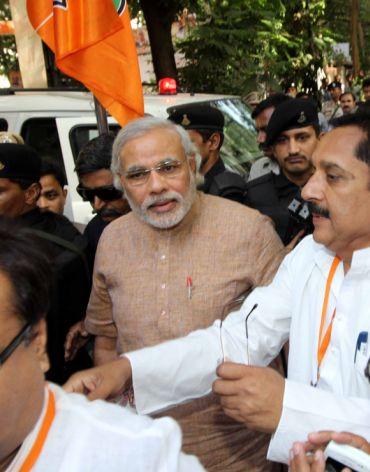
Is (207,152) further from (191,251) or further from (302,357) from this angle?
(302,357)

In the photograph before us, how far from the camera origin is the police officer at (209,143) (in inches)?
154

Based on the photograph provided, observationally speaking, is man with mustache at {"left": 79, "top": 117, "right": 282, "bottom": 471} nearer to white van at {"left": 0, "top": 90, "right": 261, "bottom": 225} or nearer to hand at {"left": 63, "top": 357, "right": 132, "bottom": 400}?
hand at {"left": 63, "top": 357, "right": 132, "bottom": 400}

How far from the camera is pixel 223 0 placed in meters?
10.6

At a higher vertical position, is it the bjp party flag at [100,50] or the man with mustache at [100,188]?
the bjp party flag at [100,50]

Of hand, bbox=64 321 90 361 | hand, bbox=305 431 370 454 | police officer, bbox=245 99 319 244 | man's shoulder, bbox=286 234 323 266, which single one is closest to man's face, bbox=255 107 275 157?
police officer, bbox=245 99 319 244

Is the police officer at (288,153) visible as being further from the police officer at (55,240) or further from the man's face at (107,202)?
the police officer at (55,240)

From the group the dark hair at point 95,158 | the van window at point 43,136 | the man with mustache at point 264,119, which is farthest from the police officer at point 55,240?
the van window at point 43,136

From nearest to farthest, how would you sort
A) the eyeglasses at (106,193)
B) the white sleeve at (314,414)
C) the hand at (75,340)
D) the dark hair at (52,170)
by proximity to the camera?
1. the white sleeve at (314,414)
2. the hand at (75,340)
3. the eyeglasses at (106,193)
4. the dark hair at (52,170)

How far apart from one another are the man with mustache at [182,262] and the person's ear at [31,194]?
690 millimetres

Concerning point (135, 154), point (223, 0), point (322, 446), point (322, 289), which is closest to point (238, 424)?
point (322, 289)

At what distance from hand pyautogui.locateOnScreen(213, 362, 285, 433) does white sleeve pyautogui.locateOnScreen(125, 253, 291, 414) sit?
371mm

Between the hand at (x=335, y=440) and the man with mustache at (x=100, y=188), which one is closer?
the hand at (x=335, y=440)

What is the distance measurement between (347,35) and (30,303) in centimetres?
4036

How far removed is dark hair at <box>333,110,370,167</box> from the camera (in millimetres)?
1979
